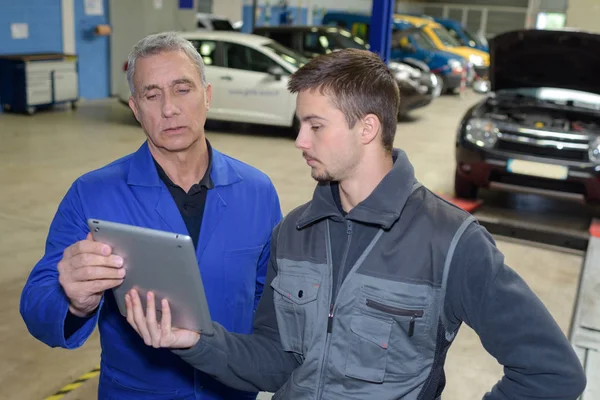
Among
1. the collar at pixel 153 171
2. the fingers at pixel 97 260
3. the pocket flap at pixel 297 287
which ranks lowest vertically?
the pocket flap at pixel 297 287

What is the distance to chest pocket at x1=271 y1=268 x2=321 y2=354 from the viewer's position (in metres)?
1.63

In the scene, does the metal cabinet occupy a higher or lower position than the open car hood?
lower

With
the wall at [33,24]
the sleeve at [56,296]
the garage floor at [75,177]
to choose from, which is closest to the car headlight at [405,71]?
the garage floor at [75,177]

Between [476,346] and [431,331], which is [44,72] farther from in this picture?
[431,331]

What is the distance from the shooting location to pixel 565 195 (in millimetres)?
6305

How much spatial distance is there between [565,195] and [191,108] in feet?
16.5

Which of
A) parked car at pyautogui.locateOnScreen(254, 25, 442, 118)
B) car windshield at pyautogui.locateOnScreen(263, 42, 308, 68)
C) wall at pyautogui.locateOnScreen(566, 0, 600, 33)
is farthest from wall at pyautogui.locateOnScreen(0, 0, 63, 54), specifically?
wall at pyautogui.locateOnScreen(566, 0, 600, 33)

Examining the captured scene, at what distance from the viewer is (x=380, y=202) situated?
1.60 metres

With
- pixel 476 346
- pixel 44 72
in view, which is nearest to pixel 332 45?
pixel 44 72

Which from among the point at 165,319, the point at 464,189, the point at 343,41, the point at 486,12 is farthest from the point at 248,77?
the point at 486,12

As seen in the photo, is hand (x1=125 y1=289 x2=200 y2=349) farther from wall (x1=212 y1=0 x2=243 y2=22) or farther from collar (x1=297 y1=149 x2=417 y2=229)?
wall (x1=212 y1=0 x2=243 y2=22)

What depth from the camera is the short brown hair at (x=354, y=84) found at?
160 cm

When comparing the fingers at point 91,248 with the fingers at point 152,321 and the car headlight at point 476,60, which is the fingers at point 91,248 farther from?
the car headlight at point 476,60

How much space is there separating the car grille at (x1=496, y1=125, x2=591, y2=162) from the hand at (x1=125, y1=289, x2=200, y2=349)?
5264 mm
